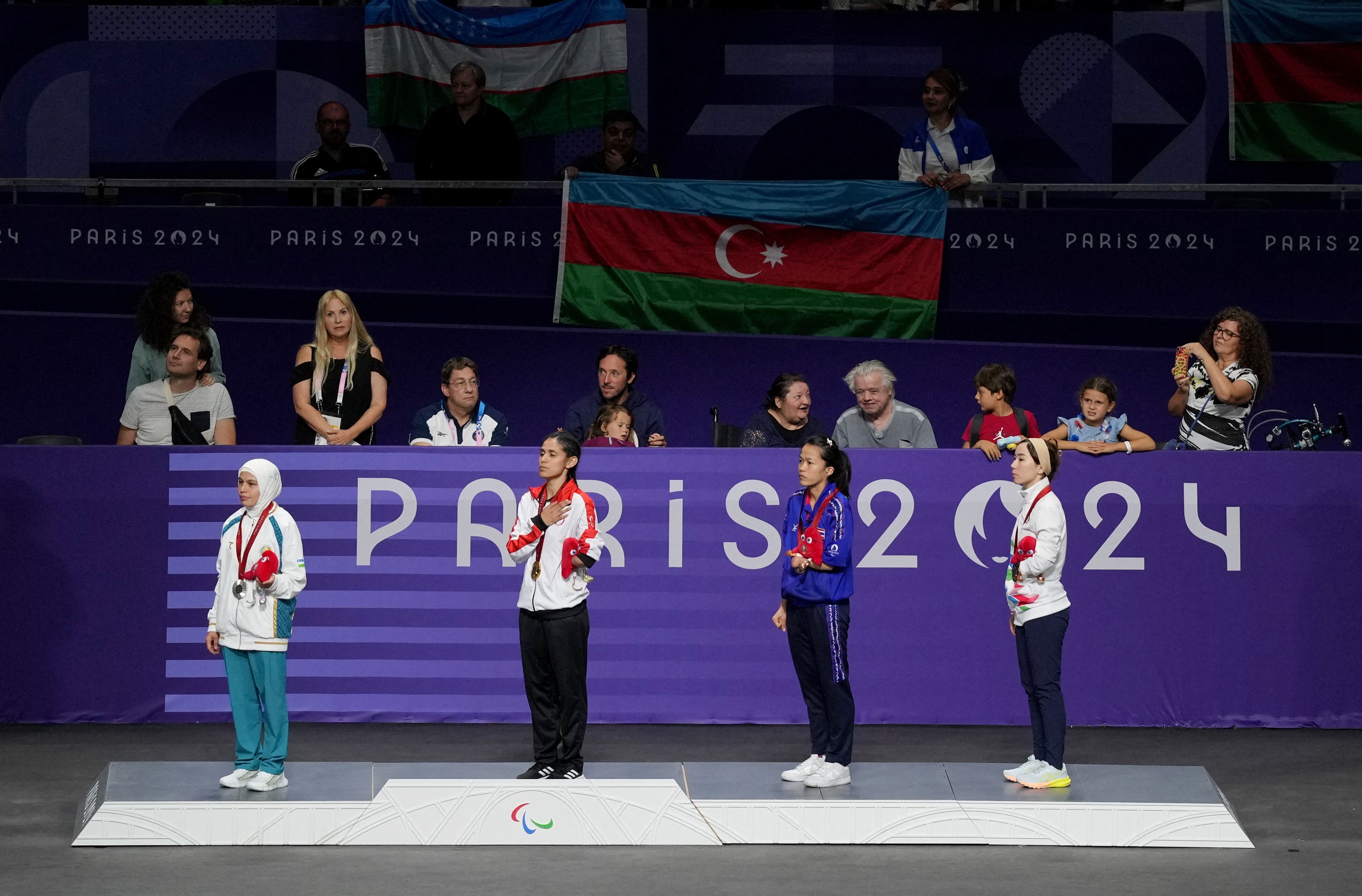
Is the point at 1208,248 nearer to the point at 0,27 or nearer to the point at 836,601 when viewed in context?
the point at 836,601

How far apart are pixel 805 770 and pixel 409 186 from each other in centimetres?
702

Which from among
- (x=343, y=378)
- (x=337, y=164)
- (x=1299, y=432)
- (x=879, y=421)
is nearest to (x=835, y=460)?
(x=879, y=421)

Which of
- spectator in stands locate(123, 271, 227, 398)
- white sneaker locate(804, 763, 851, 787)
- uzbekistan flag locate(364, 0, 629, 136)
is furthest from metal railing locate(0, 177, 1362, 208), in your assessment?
white sneaker locate(804, 763, 851, 787)

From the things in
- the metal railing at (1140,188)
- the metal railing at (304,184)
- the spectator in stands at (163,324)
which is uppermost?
the metal railing at (1140,188)

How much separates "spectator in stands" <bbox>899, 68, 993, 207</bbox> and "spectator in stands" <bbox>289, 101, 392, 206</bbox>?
4.22m

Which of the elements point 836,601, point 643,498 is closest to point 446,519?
point 643,498

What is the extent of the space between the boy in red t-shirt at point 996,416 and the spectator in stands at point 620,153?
439cm

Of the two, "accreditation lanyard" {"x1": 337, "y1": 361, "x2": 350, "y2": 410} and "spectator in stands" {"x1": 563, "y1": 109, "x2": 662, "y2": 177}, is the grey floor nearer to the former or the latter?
"accreditation lanyard" {"x1": 337, "y1": 361, "x2": 350, "y2": 410}

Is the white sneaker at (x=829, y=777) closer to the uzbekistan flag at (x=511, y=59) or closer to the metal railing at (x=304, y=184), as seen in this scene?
the metal railing at (x=304, y=184)

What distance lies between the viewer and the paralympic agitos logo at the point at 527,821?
7.21 m

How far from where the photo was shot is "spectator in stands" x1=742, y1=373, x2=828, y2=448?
984cm

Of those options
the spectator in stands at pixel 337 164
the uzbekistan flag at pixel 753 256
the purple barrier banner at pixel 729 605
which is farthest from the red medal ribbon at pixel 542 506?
the spectator in stands at pixel 337 164

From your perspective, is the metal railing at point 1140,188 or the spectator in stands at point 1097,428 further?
the metal railing at point 1140,188

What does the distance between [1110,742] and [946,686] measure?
959 mm
